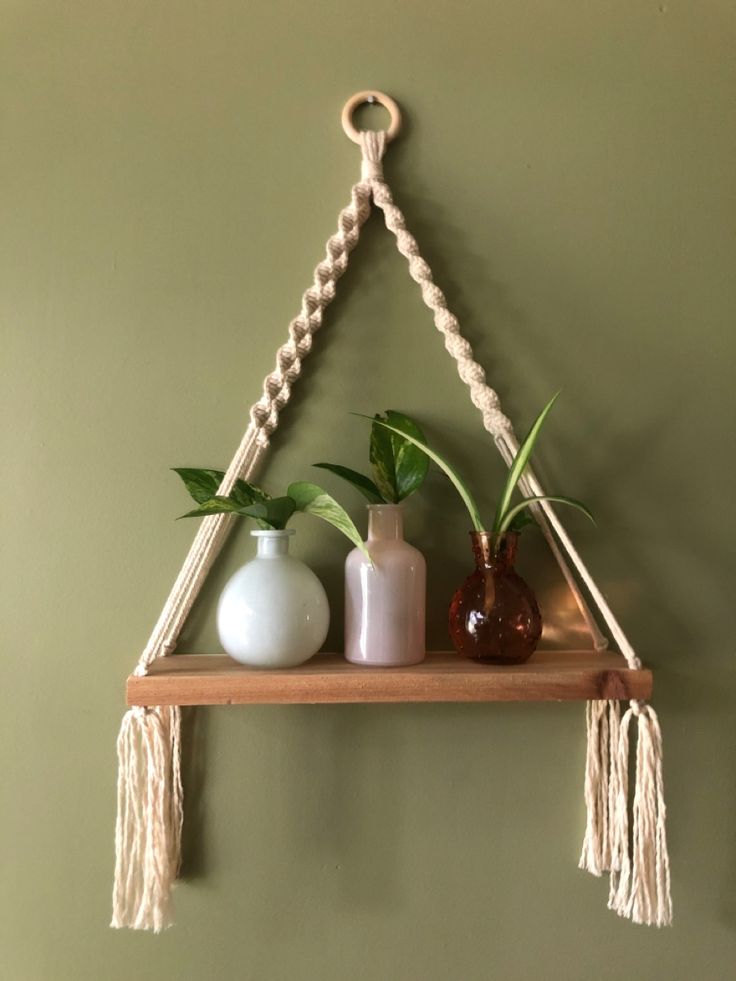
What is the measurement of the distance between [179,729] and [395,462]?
0.33 metres

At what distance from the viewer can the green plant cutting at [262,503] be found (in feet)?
1.91

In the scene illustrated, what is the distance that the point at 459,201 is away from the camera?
713 mm

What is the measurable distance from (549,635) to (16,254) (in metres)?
0.65

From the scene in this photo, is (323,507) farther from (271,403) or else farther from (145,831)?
(145,831)

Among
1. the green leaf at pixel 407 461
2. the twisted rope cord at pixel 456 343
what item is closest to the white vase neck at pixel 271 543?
the green leaf at pixel 407 461

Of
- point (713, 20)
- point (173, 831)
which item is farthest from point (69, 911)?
point (713, 20)

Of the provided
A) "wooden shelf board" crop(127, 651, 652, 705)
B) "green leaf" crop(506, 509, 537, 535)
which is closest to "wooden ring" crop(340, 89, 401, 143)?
"green leaf" crop(506, 509, 537, 535)

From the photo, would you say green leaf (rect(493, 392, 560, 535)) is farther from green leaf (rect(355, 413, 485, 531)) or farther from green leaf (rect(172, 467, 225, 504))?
green leaf (rect(172, 467, 225, 504))

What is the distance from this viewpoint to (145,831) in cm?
64

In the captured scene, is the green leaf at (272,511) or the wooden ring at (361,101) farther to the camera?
the wooden ring at (361,101)

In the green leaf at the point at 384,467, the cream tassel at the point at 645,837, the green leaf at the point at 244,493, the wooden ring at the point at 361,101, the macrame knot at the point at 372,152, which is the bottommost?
the cream tassel at the point at 645,837

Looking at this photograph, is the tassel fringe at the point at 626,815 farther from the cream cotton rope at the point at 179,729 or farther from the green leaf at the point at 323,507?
the green leaf at the point at 323,507

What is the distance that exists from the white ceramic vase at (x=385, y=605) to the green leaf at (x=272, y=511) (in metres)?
0.07

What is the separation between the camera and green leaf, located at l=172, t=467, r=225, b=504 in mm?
628
